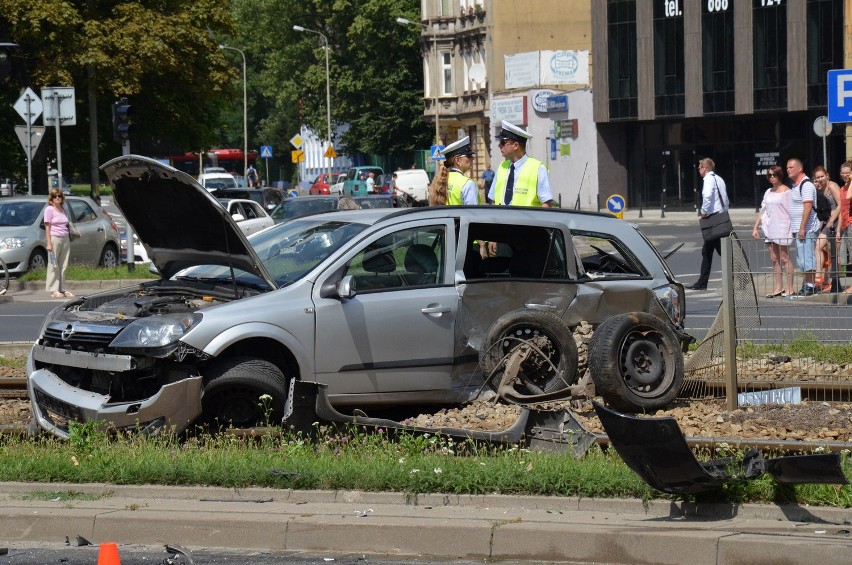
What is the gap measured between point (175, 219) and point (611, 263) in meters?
3.38

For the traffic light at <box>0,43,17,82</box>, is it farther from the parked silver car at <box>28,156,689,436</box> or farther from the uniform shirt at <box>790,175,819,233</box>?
the uniform shirt at <box>790,175,819,233</box>

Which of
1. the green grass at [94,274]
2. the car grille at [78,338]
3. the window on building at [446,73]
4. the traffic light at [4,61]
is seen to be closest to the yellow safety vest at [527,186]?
the car grille at [78,338]

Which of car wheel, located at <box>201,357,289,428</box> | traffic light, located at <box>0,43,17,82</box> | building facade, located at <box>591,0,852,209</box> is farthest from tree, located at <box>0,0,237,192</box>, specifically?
car wheel, located at <box>201,357,289,428</box>

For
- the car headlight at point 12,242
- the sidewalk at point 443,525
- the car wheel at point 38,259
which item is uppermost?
the car headlight at point 12,242

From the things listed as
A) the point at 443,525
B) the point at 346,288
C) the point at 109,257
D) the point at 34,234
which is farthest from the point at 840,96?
the point at 109,257

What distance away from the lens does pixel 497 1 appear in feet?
213

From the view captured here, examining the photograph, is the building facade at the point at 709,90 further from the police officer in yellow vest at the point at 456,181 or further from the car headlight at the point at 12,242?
the police officer in yellow vest at the point at 456,181

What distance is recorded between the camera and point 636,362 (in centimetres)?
962

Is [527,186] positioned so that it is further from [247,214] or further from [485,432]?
[247,214]

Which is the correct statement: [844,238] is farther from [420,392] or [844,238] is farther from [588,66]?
[588,66]

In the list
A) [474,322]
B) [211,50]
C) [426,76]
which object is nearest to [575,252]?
[474,322]

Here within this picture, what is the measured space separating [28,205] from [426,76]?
161ft

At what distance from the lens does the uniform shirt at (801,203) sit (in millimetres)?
18828

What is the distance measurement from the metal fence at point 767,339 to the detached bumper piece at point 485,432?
5.09ft
